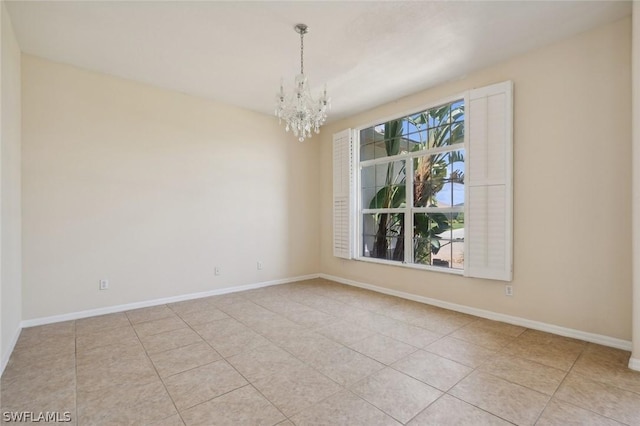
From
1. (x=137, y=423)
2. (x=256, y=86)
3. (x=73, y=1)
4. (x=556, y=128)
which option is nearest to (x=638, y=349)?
(x=556, y=128)

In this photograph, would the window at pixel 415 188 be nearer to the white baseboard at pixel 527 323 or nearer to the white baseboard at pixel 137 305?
the white baseboard at pixel 527 323

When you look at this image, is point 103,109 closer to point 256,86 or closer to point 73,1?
point 73,1

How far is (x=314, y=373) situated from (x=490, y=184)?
8.78 feet

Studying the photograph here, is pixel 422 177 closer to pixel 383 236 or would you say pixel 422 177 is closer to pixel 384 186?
pixel 384 186

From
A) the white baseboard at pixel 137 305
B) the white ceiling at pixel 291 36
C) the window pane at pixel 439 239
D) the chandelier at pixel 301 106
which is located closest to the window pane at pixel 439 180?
the window pane at pixel 439 239

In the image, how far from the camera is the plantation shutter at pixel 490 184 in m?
3.27

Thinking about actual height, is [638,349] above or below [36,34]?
below

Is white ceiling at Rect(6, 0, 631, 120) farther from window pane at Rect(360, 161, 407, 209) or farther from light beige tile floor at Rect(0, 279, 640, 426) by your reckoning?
light beige tile floor at Rect(0, 279, 640, 426)

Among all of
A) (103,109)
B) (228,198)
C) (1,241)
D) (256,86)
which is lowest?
(1,241)

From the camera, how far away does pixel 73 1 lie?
8.04 ft

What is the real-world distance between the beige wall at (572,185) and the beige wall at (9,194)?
4.48 m

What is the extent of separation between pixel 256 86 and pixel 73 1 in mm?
1928

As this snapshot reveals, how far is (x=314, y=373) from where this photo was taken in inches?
90.5

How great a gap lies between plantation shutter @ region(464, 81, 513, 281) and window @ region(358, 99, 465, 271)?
0.87 feet
